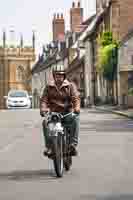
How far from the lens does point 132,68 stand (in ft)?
193

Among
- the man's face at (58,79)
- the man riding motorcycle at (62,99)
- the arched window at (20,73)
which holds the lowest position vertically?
the man riding motorcycle at (62,99)

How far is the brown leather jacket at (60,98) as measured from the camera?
1323 cm

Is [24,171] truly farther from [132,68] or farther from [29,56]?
[29,56]

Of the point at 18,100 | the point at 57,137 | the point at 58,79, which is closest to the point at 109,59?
the point at 18,100

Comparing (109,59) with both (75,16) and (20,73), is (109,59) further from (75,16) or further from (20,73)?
(20,73)

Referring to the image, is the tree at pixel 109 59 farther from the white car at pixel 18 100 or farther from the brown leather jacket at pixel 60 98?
the brown leather jacket at pixel 60 98

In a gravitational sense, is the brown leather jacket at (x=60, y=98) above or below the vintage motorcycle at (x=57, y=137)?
above

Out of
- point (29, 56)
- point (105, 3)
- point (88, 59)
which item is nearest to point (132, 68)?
point (105, 3)

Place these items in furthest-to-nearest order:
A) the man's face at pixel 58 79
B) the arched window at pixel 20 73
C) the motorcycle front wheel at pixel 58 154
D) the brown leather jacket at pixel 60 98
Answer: the arched window at pixel 20 73
the man's face at pixel 58 79
the brown leather jacket at pixel 60 98
the motorcycle front wheel at pixel 58 154

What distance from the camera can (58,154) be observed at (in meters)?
13.0

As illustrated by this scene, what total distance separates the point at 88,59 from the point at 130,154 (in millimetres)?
69500

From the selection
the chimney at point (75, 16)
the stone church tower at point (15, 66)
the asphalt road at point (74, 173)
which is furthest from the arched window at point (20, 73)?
the asphalt road at point (74, 173)

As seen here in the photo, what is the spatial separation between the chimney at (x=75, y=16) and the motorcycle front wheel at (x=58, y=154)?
84.8m

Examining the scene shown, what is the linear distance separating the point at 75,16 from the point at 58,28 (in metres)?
13.6
